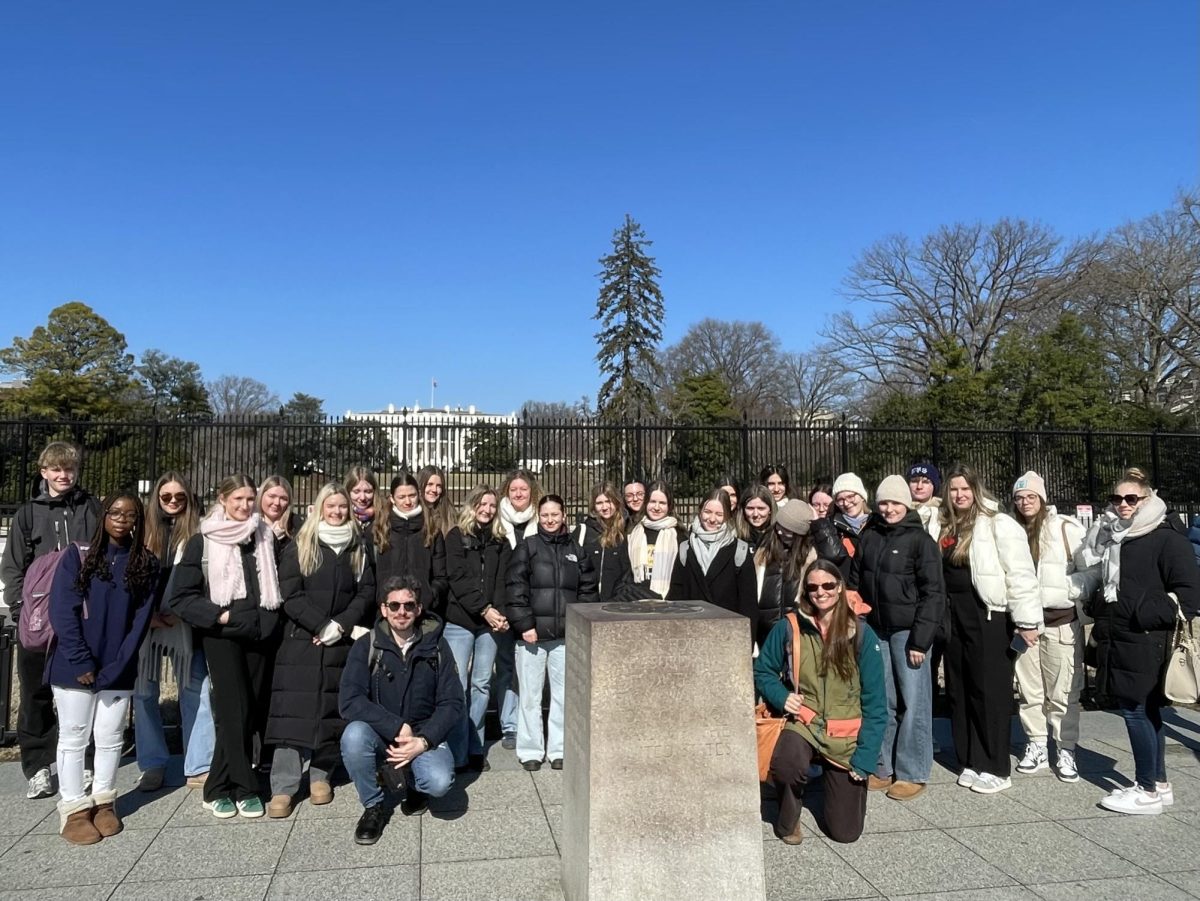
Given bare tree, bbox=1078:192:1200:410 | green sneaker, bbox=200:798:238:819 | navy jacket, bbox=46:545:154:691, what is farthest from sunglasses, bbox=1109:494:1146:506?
bare tree, bbox=1078:192:1200:410

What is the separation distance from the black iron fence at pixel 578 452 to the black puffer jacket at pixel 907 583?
8526mm

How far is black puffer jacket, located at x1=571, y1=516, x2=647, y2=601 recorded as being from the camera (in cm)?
595

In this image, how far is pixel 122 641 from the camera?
450 cm

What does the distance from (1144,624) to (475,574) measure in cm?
412

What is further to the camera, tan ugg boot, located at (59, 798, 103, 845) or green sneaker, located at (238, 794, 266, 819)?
green sneaker, located at (238, 794, 266, 819)

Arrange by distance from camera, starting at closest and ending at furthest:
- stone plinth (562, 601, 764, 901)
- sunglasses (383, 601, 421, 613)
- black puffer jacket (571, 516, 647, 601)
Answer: stone plinth (562, 601, 764, 901) → sunglasses (383, 601, 421, 613) → black puffer jacket (571, 516, 647, 601)

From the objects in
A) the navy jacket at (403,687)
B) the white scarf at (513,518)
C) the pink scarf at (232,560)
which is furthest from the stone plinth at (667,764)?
the white scarf at (513,518)

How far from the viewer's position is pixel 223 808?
4684mm

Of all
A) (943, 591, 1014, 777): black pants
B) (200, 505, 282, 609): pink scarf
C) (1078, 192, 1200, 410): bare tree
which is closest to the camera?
(200, 505, 282, 609): pink scarf

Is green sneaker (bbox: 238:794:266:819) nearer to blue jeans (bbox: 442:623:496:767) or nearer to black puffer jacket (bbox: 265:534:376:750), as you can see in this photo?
black puffer jacket (bbox: 265:534:376:750)

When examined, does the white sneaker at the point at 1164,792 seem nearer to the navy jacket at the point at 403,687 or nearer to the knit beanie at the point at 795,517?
the knit beanie at the point at 795,517

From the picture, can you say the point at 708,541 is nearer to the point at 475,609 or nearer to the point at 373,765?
the point at 475,609

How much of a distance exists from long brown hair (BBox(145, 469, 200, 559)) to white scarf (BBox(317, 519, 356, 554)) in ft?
2.77

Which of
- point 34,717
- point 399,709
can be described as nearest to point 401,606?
point 399,709
